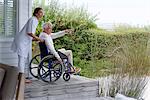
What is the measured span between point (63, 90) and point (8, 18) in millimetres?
1579

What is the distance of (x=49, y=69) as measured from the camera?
5387mm

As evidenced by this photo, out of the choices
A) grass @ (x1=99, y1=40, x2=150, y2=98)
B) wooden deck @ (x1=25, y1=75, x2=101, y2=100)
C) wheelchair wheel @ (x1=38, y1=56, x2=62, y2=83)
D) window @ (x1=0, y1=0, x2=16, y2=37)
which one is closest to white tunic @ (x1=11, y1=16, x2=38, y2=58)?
wheelchair wheel @ (x1=38, y1=56, x2=62, y2=83)

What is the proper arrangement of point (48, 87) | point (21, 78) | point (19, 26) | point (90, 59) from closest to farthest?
point (21, 78) < point (48, 87) < point (19, 26) < point (90, 59)

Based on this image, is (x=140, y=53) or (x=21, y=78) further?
(x=140, y=53)

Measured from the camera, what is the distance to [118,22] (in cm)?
802

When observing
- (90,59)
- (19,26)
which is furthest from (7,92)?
(90,59)

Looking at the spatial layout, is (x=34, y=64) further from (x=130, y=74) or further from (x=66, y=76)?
(x=130, y=74)

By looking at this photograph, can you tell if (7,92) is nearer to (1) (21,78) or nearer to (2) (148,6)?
(1) (21,78)

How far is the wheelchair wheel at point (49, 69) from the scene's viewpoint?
17.4 ft

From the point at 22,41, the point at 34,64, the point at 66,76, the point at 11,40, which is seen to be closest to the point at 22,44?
the point at 22,41

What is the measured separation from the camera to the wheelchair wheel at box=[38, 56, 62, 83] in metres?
5.32

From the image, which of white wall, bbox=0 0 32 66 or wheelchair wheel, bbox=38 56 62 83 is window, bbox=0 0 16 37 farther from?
wheelchair wheel, bbox=38 56 62 83

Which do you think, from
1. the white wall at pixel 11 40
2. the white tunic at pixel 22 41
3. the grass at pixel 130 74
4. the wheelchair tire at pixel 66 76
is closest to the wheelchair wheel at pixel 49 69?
the wheelchair tire at pixel 66 76

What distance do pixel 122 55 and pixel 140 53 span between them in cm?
34
